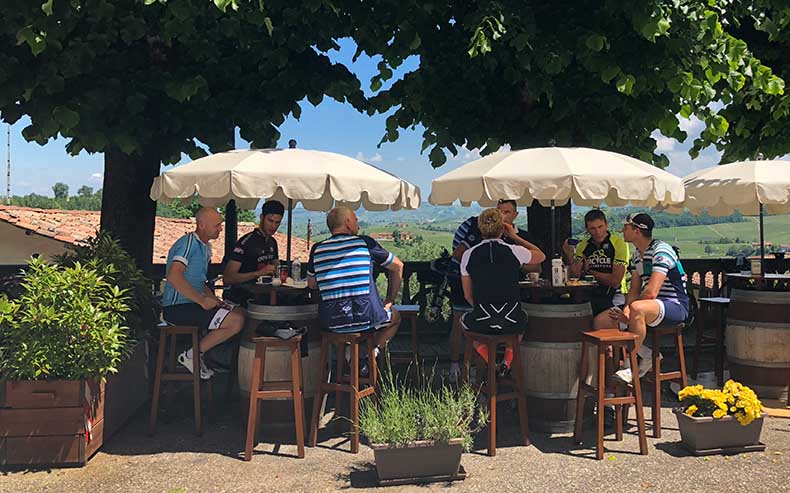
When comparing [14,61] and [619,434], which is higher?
[14,61]

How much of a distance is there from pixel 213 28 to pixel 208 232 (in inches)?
121

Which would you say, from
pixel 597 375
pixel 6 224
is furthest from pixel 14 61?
pixel 6 224

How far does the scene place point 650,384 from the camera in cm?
632

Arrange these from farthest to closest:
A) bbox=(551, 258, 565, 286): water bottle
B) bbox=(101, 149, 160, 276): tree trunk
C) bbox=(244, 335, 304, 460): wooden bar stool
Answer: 1. bbox=(101, 149, 160, 276): tree trunk
2. bbox=(551, 258, 565, 286): water bottle
3. bbox=(244, 335, 304, 460): wooden bar stool

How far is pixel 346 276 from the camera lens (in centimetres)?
569

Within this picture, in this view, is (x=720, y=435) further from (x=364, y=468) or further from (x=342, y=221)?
(x=342, y=221)

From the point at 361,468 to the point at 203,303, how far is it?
2.13 metres

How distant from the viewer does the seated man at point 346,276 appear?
569 centimetres

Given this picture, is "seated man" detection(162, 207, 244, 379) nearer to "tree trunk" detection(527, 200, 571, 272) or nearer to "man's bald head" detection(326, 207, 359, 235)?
"man's bald head" detection(326, 207, 359, 235)

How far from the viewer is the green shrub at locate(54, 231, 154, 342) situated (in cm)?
613

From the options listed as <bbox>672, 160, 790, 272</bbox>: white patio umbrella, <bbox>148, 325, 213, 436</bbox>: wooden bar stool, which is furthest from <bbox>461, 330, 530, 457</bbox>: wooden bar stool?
<bbox>672, 160, 790, 272</bbox>: white patio umbrella

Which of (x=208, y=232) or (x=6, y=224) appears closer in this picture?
(x=208, y=232)

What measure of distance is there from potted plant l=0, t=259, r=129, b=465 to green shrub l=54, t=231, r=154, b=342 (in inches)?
28.8

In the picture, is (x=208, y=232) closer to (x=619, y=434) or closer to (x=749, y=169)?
(x=619, y=434)
